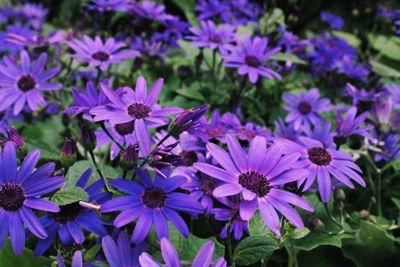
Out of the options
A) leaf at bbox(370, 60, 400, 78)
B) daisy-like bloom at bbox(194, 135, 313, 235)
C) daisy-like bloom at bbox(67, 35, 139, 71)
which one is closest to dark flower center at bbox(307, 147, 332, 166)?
daisy-like bloom at bbox(194, 135, 313, 235)

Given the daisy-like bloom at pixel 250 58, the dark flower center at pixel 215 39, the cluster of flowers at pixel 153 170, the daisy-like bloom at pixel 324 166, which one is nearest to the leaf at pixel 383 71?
the cluster of flowers at pixel 153 170

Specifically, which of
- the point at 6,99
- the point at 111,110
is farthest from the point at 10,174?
the point at 6,99

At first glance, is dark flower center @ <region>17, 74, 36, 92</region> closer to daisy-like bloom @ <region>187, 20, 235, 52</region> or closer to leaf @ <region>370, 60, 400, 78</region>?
daisy-like bloom @ <region>187, 20, 235, 52</region>

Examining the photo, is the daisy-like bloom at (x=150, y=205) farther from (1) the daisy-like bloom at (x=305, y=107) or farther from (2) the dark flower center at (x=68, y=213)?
(1) the daisy-like bloom at (x=305, y=107)

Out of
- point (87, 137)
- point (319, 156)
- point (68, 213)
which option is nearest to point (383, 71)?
point (319, 156)

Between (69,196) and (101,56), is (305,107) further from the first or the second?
(69,196)
